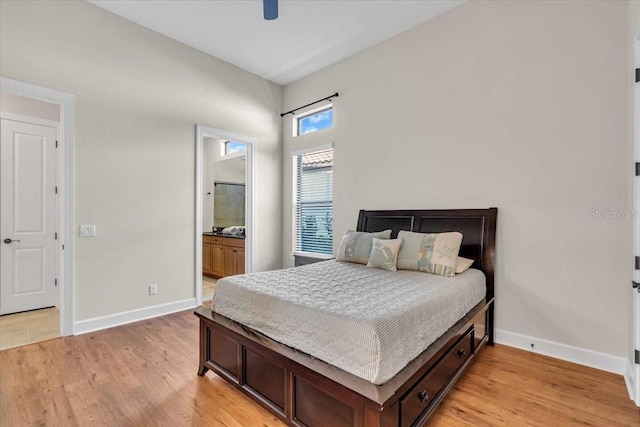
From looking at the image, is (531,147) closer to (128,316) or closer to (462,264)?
(462,264)

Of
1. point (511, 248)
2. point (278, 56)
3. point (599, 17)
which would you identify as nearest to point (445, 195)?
point (511, 248)

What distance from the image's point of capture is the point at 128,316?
343 centimetres

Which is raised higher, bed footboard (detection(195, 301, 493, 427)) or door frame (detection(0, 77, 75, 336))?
door frame (detection(0, 77, 75, 336))

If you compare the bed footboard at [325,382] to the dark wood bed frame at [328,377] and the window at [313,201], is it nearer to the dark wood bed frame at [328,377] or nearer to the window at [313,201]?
the dark wood bed frame at [328,377]

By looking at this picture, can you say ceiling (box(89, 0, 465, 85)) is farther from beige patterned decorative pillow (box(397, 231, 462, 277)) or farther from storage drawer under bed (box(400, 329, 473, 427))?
storage drawer under bed (box(400, 329, 473, 427))

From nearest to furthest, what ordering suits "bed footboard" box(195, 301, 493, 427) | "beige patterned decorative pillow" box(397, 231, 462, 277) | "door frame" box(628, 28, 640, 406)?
"bed footboard" box(195, 301, 493, 427) → "door frame" box(628, 28, 640, 406) → "beige patterned decorative pillow" box(397, 231, 462, 277)

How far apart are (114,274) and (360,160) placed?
3153 mm

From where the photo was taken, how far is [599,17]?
2.46 m

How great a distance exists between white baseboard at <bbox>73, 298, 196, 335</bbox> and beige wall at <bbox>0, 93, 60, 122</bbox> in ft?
8.85

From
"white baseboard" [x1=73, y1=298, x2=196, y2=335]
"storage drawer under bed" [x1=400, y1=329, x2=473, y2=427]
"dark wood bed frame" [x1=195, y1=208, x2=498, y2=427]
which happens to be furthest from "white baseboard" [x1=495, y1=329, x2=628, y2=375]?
"white baseboard" [x1=73, y1=298, x2=196, y2=335]

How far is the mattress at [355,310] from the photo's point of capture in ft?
4.81

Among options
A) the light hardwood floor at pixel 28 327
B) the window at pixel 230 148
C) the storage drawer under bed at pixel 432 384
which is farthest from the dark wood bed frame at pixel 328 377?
the window at pixel 230 148

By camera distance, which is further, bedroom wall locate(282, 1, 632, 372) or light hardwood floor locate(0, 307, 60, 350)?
light hardwood floor locate(0, 307, 60, 350)

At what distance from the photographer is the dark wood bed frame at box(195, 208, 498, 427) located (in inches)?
55.3
